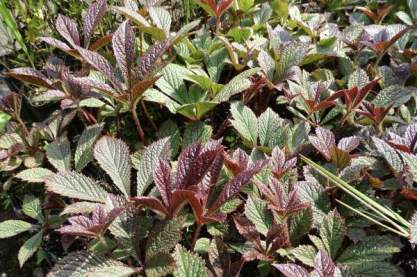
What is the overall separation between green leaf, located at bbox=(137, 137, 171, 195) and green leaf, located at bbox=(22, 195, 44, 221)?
1.08 ft

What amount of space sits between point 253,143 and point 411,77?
67 cm

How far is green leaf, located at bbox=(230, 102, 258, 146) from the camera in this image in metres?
1.42

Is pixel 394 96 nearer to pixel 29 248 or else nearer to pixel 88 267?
pixel 88 267

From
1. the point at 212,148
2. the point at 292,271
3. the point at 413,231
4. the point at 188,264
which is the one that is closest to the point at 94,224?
the point at 188,264

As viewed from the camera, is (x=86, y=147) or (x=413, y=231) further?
(x=86, y=147)

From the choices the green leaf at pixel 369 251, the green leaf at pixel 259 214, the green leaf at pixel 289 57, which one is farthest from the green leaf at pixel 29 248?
the green leaf at pixel 289 57

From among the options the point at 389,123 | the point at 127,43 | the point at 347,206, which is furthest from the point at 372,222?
→ the point at 127,43

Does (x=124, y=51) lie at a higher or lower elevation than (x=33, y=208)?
higher

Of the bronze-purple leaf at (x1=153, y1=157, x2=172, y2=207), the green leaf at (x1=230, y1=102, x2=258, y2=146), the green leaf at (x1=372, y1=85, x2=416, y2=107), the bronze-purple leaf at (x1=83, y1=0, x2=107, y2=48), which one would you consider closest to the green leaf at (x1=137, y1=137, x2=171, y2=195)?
the bronze-purple leaf at (x1=153, y1=157, x2=172, y2=207)

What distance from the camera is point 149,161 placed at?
1.26 meters

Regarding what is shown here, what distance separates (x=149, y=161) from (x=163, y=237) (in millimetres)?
224

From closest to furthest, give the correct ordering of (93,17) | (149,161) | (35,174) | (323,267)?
(323,267) → (149,161) → (35,174) → (93,17)

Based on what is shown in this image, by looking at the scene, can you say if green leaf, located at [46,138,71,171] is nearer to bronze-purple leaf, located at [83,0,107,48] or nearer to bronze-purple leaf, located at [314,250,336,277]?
bronze-purple leaf, located at [83,0,107,48]

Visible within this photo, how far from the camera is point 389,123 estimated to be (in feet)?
5.06
